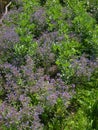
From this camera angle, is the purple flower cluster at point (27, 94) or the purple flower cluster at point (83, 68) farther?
the purple flower cluster at point (83, 68)

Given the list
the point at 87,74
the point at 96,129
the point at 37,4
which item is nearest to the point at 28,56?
the point at 87,74

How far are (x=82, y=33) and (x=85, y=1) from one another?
61.7 inches

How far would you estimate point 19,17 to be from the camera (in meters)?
6.84

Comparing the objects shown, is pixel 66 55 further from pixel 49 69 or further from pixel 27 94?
pixel 27 94

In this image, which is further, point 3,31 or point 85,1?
point 85,1

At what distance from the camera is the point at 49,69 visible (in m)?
5.71

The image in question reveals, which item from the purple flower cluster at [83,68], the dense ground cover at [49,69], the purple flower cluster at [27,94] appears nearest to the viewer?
the purple flower cluster at [27,94]

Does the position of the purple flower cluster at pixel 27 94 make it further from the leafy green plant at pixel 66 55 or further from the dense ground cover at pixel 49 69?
the leafy green plant at pixel 66 55

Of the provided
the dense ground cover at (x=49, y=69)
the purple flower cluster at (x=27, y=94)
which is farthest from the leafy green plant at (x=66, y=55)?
the purple flower cluster at (x=27, y=94)

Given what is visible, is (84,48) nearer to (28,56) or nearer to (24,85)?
(28,56)

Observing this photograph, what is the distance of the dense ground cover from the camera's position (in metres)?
4.72

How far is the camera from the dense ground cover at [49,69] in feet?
15.5

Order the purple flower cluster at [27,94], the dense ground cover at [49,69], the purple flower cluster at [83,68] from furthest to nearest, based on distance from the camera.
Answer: the purple flower cluster at [83,68]
the dense ground cover at [49,69]
the purple flower cluster at [27,94]

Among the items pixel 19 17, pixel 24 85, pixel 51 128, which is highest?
pixel 19 17
